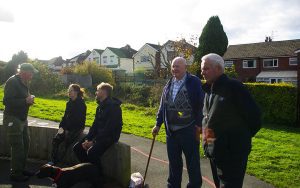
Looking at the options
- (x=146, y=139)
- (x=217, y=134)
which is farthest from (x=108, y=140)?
(x=146, y=139)

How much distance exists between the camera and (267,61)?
4566cm

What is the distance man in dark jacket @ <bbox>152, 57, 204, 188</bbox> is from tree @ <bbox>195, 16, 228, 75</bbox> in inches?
1265

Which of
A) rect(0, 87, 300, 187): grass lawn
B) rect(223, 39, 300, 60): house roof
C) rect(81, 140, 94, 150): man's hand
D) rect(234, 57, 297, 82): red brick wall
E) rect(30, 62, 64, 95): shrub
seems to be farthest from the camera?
rect(223, 39, 300, 60): house roof

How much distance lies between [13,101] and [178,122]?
315cm

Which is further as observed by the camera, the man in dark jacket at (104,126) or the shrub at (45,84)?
the shrub at (45,84)

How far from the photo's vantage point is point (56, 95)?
2566 centimetres

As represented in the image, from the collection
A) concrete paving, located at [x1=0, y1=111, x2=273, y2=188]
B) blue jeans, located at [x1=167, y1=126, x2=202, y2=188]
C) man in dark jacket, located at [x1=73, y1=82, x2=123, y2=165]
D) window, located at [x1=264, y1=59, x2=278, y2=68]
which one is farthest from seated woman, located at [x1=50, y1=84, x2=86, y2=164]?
window, located at [x1=264, y1=59, x2=278, y2=68]

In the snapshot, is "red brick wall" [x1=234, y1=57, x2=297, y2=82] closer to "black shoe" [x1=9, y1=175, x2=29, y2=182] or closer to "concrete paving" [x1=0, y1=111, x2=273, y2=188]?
"concrete paving" [x1=0, y1=111, x2=273, y2=188]

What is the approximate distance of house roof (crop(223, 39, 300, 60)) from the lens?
4455 centimetres

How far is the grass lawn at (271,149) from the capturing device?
22.7 ft

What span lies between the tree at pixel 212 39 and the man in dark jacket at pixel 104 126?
103ft

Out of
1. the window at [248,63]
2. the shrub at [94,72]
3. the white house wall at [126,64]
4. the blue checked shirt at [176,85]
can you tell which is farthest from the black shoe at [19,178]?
the white house wall at [126,64]

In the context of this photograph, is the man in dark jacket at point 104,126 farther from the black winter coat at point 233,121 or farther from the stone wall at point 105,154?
the black winter coat at point 233,121

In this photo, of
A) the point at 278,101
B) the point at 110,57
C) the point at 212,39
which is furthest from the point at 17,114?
the point at 110,57
